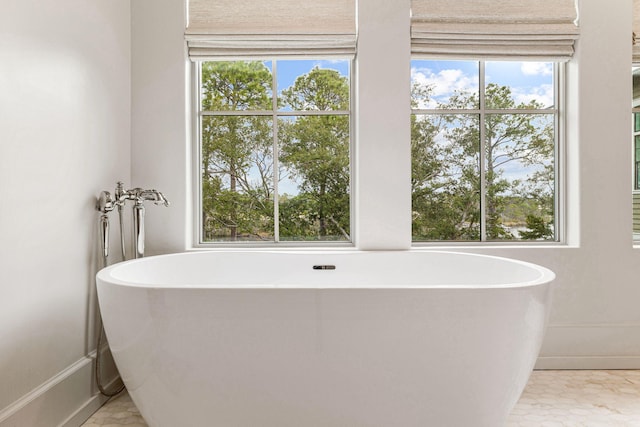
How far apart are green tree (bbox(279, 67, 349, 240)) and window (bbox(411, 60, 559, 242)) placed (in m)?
0.44

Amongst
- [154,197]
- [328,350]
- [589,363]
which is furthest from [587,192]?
[154,197]

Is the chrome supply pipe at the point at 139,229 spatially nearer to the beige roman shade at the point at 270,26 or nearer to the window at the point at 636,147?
the beige roman shade at the point at 270,26

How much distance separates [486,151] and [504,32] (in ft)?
2.21

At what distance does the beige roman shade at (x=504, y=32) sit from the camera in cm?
235

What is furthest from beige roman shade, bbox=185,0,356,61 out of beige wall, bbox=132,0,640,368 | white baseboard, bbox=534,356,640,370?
white baseboard, bbox=534,356,640,370

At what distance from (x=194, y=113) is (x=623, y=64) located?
2.49 meters

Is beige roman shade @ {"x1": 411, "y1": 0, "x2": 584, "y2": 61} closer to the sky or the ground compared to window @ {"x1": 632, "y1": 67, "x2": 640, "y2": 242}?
closer to the sky

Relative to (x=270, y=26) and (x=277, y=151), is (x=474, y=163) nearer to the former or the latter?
(x=277, y=151)

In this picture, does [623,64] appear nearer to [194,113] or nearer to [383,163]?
[383,163]

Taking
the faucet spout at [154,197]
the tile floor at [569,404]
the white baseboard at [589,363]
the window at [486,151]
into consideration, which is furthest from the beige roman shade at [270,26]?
the white baseboard at [589,363]

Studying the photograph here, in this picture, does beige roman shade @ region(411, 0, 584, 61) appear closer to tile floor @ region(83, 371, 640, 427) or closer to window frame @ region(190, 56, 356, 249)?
window frame @ region(190, 56, 356, 249)

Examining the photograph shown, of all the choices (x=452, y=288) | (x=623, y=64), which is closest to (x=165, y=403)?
(x=452, y=288)

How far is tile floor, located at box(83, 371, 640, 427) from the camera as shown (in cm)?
172

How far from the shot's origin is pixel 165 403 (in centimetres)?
140
